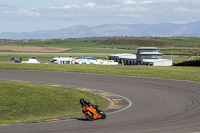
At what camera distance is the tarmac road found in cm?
1717

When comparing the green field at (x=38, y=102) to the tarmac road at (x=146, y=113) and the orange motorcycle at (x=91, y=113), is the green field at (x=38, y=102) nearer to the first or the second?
the orange motorcycle at (x=91, y=113)

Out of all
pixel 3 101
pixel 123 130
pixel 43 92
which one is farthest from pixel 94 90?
pixel 123 130

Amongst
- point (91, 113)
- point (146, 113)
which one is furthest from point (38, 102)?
point (146, 113)

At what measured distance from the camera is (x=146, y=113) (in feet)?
71.1

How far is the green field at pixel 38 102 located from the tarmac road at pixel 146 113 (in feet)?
8.78

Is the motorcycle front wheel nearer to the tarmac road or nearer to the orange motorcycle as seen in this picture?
the orange motorcycle

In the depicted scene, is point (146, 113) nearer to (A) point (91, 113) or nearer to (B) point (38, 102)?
(A) point (91, 113)

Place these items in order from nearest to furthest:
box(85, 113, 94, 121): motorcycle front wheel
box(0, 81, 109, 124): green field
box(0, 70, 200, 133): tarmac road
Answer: box(0, 70, 200, 133): tarmac road → box(85, 113, 94, 121): motorcycle front wheel → box(0, 81, 109, 124): green field

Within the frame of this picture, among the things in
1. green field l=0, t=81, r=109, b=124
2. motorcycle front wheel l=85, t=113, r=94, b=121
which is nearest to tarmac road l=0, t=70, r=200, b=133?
motorcycle front wheel l=85, t=113, r=94, b=121

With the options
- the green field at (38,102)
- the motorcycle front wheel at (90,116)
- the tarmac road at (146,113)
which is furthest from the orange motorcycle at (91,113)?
the green field at (38,102)

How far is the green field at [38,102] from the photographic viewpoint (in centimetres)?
2184

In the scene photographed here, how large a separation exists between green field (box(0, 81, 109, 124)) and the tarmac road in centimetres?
268

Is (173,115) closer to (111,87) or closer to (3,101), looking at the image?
(3,101)

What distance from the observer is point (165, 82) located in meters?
38.1
